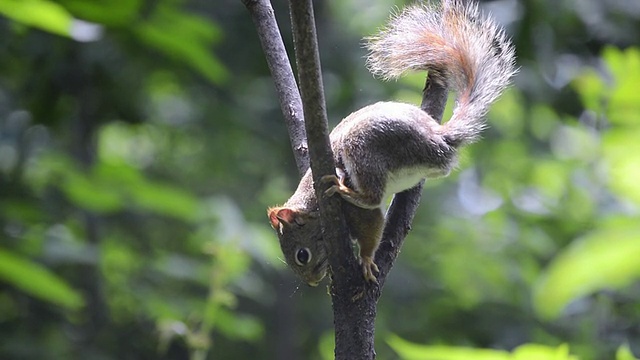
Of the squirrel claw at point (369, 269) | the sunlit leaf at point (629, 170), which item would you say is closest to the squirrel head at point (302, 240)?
the squirrel claw at point (369, 269)

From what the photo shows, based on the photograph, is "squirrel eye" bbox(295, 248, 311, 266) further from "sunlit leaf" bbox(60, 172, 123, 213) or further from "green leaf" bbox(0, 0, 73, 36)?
"sunlit leaf" bbox(60, 172, 123, 213)

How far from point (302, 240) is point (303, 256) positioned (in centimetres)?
4

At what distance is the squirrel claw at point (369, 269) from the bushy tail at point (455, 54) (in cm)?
38

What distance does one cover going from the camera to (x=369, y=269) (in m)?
1.30

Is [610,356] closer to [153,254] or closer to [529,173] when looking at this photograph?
[529,173]

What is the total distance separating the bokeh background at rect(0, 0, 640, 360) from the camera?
8.33ft

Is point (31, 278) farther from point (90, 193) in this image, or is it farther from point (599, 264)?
point (599, 264)

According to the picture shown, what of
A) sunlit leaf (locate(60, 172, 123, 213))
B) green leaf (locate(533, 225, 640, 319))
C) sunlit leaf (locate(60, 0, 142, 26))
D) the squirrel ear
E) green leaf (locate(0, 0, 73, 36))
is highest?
sunlit leaf (locate(60, 0, 142, 26))

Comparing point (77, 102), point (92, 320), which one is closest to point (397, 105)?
point (77, 102)

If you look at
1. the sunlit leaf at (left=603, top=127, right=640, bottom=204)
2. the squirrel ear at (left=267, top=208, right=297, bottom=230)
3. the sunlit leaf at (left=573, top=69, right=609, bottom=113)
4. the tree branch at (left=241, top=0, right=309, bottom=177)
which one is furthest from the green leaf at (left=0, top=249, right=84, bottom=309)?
the sunlit leaf at (left=573, top=69, right=609, bottom=113)

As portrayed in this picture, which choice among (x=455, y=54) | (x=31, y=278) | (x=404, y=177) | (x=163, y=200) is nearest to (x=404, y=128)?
(x=404, y=177)

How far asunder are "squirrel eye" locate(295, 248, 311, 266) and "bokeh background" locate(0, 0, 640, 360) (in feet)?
0.72

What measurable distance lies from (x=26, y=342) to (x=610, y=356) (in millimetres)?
1726

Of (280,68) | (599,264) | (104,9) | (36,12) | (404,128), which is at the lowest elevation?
(599,264)
